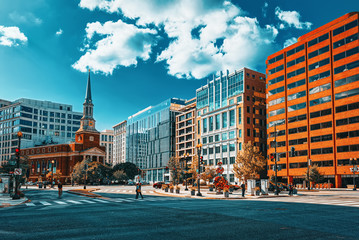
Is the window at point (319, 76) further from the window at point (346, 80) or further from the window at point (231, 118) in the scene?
the window at point (231, 118)

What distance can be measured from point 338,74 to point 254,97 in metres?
28.2

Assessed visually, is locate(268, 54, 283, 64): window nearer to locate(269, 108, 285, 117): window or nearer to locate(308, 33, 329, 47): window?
locate(308, 33, 329, 47): window

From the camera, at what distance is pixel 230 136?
9419 centimetres

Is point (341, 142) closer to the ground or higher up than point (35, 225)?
higher up

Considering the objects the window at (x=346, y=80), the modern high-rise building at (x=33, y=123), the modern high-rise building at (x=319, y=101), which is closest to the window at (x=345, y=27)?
the modern high-rise building at (x=319, y=101)

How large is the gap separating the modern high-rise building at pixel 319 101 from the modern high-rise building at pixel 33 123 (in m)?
106

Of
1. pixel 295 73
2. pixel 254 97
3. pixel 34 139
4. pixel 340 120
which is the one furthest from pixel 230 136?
pixel 34 139

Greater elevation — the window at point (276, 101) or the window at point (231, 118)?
the window at point (276, 101)

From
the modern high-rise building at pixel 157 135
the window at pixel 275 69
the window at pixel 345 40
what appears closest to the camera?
the window at pixel 345 40

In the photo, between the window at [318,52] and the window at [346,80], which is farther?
the window at [318,52]

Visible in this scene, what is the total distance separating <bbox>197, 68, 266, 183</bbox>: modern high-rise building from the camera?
90.6 meters

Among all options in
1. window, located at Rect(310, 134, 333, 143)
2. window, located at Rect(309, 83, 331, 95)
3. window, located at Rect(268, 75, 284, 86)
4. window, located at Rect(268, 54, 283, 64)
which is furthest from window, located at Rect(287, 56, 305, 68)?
window, located at Rect(310, 134, 333, 143)

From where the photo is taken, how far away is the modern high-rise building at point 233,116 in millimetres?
90625

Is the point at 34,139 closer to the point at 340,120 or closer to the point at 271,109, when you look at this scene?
the point at 271,109
